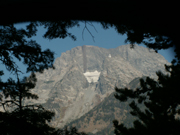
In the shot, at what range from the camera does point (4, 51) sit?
265 inches

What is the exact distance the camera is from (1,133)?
530 centimetres

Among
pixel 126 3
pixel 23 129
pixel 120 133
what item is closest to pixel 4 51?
pixel 23 129

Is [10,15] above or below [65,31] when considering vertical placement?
below

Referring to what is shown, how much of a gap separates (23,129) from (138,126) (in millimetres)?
4925

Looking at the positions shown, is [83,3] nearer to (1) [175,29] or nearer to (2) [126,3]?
(2) [126,3]

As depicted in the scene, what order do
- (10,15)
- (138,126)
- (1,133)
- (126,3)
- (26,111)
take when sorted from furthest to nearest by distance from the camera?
(138,126)
(26,111)
(1,133)
(10,15)
(126,3)

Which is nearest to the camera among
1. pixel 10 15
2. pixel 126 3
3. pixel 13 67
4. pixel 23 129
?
pixel 126 3

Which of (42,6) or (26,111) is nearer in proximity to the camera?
(42,6)

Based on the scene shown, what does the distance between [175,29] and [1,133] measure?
496 centimetres

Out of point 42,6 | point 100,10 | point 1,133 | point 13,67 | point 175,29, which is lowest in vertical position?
point 175,29

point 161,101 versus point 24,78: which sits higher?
point 24,78

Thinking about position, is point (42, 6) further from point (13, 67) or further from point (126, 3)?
point (13, 67)

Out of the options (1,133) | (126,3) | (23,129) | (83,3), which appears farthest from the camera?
(23,129)

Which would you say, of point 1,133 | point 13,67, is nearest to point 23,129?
point 1,133
